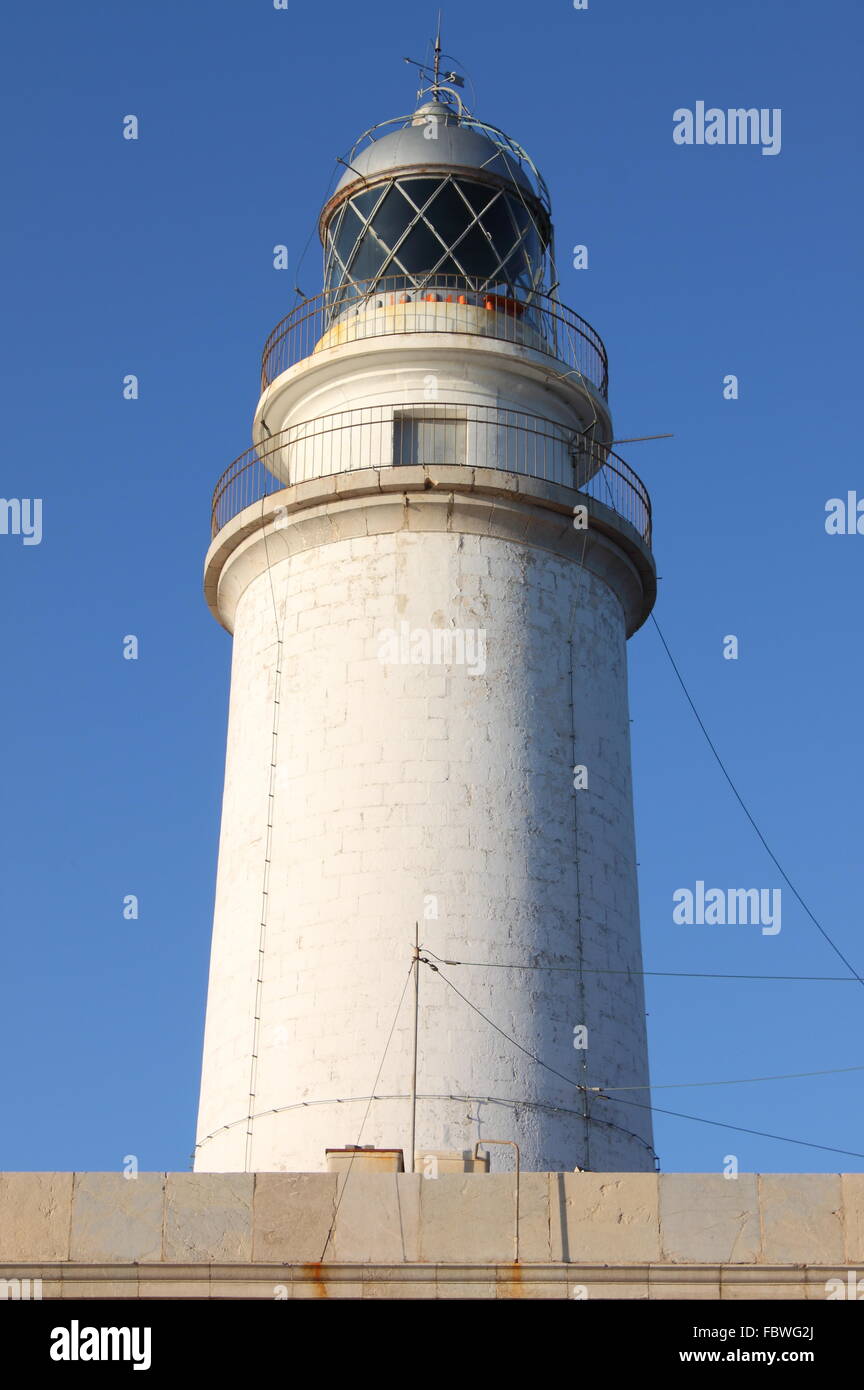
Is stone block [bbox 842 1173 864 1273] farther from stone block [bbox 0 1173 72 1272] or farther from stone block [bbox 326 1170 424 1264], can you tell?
stone block [bbox 0 1173 72 1272]

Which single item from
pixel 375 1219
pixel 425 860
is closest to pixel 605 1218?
pixel 375 1219

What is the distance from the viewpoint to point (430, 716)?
20.7 metres

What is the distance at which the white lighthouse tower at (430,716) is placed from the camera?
768 inches

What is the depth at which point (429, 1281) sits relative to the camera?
14.7 meters

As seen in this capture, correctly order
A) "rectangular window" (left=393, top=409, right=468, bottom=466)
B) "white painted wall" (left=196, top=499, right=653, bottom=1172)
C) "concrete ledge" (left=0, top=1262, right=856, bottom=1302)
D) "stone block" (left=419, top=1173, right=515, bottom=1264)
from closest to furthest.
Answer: "concrete ledge" (left=0, top=1262, right=856, bottom=1302) → "stone block" (left=419, top=1173, right=515, bottom=1264) → "white painted wall" (left=196, top=499, right=653, bottom=1172) → "rectangular window" (left=393, top=409, right=468, bottom=466)

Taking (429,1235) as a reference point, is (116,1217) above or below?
above

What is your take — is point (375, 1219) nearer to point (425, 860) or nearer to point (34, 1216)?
point (34, 1216)

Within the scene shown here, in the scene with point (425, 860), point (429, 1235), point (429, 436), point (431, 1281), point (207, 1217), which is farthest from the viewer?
point (429, 436)

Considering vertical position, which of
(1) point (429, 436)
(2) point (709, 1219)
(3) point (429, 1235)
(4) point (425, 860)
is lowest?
(3) point (429, 1235)

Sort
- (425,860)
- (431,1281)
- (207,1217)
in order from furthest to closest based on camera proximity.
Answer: (425,860), (207,1217), (431,1281)

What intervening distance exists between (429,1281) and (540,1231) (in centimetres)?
90

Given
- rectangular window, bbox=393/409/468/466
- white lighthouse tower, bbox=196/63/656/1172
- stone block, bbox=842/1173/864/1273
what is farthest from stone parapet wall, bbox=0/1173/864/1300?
rectangular window, bbox=393/409/468/466

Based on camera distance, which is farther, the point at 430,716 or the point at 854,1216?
the point at 430,716

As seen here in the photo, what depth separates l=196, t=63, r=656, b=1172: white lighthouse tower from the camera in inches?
768
